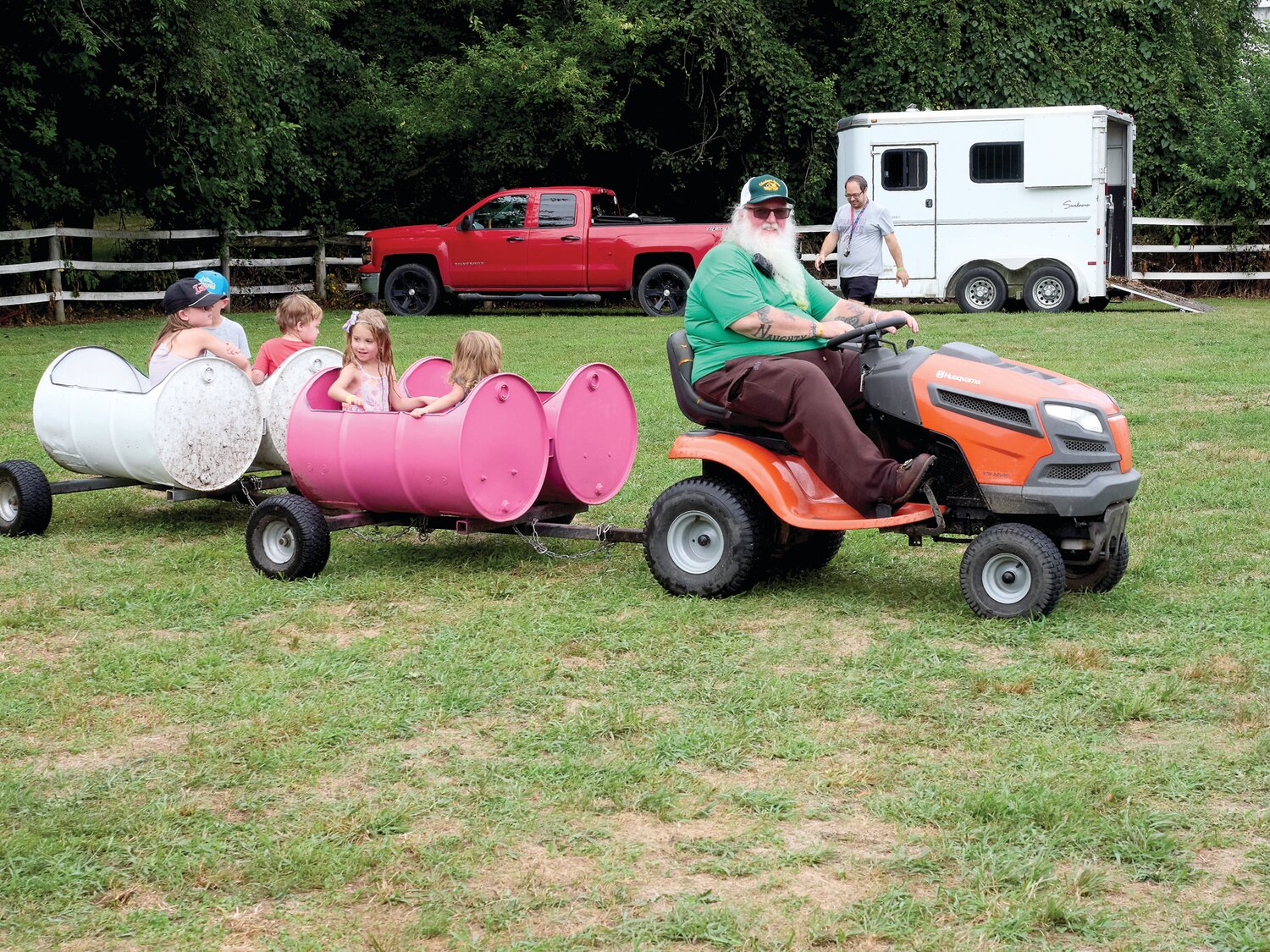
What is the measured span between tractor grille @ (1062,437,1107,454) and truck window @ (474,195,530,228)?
17.7m

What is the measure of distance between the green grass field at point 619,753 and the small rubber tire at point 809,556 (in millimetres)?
102

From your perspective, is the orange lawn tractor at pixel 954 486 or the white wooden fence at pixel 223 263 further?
the white wooden fence at pixel 223 263

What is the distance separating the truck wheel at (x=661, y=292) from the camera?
21.8m

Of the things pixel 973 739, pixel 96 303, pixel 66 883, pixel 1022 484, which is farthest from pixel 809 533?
pixel 96 303

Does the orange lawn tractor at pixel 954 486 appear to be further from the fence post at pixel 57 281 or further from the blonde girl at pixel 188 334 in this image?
the fence post at pixel 57 281

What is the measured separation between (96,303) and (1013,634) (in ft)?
65.8

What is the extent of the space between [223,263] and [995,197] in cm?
1218

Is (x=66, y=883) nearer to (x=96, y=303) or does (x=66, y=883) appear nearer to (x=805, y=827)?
(x=805, y=827)

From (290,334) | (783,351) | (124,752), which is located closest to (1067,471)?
(783,351)

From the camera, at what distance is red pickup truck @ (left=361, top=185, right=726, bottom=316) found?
22.0 m

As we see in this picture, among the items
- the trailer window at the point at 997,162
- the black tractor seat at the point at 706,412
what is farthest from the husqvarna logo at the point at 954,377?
the trailer window at the point at 997,162

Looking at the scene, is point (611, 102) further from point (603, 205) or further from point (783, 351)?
point (783, 351)

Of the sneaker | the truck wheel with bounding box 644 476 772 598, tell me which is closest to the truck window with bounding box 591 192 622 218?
the truck wheel with bounding box 644 476 772 598

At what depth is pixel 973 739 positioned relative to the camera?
4441mm
